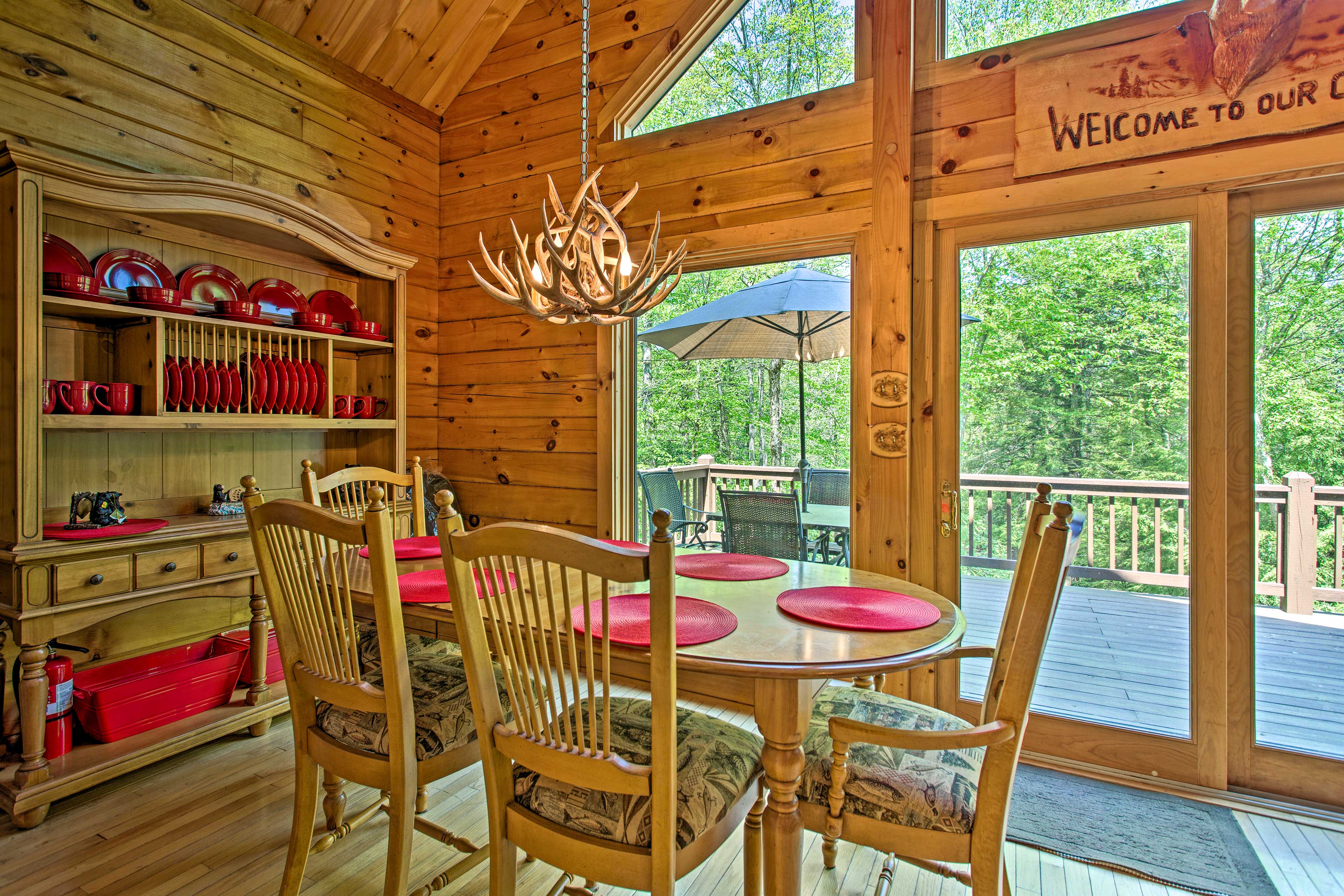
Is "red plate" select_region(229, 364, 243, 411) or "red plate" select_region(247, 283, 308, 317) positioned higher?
"red plate" select_region(247, 283, 308, 317)

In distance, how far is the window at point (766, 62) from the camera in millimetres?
2848

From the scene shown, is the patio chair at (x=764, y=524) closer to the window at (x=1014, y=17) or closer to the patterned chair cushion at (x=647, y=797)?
the patterned chair cushion at (x=647, y=797)

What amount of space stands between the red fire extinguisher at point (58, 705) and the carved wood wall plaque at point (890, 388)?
298cm

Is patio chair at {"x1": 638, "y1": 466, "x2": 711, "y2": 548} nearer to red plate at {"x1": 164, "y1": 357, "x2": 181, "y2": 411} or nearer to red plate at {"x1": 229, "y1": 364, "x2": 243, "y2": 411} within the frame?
red plate at {"x1": 229, "y1": 364, "x2": 243, "y2": 411}

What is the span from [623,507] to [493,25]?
2679mm

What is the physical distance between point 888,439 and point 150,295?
9.14 ft

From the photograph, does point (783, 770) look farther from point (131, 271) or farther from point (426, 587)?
point (131, 271)

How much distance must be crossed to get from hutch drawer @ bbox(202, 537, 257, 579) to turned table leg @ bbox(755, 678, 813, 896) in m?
2.16

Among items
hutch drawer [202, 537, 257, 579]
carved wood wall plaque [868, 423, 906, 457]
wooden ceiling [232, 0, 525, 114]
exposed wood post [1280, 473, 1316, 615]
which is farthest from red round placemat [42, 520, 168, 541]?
exposed wood post [1280, 473, 1316, 615]

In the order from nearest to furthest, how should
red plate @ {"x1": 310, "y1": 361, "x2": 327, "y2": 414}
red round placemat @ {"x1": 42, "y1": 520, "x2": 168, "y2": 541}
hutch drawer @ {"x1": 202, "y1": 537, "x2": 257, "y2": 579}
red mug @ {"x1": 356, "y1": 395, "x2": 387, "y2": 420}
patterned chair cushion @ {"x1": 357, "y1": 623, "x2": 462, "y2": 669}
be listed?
patterned chair cushion @ {"x1": 357, "y1": 623, "x2": 462, "y2": 669}, red round placemat @ {"x1": 42, "y1": 520, "x2": 168, "y2": 541}, hutch drawer @ {"x1": 202, "y1": 537, "x2": 257, "y2": 579}, red plate @ {"x1": 310, "y1": 361, "x2": 327, "y2": 414}, red mug @ {"x1": 356, "y1": 395, "x2": 387, "y2": 420}

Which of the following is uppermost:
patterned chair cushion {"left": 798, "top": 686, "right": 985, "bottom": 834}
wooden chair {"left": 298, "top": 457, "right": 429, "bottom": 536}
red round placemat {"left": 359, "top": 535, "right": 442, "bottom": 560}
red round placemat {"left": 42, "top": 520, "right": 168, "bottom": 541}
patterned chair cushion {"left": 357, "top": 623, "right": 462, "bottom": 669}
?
wooden chair {"left": 298, "top": 457, "right": 429, "bottom": 536}

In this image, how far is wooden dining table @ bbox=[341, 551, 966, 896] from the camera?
4.36 ft

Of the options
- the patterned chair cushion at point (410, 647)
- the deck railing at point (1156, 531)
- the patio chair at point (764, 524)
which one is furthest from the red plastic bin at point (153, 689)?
the deck railing at point (1156, 531)

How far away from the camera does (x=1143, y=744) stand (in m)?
2.31
